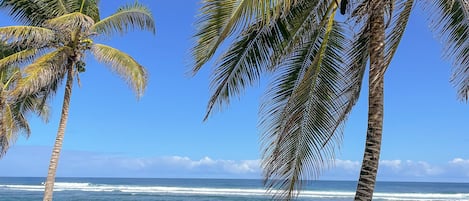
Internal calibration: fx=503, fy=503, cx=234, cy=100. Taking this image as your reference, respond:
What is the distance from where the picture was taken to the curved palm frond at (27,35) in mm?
10453

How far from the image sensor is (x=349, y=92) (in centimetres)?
550

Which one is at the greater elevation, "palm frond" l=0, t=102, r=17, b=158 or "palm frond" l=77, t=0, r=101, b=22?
"palm frond" l=77, t=0, r=101, b=22

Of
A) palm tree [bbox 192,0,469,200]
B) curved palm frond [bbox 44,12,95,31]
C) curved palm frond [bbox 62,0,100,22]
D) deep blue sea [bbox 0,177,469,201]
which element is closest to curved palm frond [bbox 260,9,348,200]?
palm tree [bbox 192,0,469,200]

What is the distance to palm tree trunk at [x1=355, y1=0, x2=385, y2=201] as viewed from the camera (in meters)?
4.99

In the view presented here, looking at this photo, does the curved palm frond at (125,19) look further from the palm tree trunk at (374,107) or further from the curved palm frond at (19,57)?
the palm tree trunk at (374,107)

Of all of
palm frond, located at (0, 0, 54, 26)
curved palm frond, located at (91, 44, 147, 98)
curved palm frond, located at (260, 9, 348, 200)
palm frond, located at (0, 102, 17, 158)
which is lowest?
curved palm frond, located at (260, 9, 348, 200)

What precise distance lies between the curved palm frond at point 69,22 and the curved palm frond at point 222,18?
18.9 ft

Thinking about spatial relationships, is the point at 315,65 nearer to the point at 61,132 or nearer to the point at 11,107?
the point at 61,132

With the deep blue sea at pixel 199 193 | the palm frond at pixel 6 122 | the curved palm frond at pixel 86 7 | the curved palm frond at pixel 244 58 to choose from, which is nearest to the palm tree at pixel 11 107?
the palm frond at pixel 6 122

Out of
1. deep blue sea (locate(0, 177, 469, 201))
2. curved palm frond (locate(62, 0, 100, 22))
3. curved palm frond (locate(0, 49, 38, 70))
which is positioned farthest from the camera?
deep blue sea (locate(0, 177, 469, 201))

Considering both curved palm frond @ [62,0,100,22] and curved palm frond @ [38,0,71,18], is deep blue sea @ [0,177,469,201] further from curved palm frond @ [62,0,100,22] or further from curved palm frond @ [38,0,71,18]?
curved palm frond @ [38,0,71,18]

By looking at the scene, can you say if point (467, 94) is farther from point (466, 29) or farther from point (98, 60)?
point (98, 60)

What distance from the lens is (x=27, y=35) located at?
10695 millimetres

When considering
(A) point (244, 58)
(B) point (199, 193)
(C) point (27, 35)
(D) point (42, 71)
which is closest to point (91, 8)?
(C) point (27, 35)
